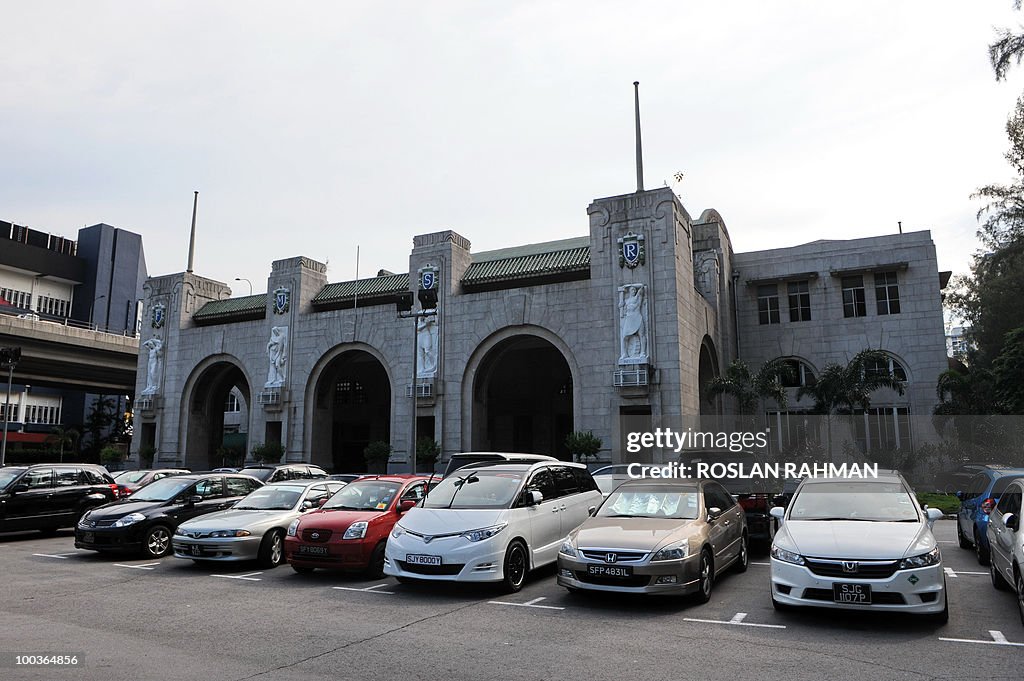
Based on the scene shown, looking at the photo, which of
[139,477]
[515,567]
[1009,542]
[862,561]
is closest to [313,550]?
[515,567]

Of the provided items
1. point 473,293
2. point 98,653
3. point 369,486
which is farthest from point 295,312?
point 98,653

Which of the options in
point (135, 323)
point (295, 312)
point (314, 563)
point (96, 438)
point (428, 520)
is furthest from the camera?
point (135, 323)

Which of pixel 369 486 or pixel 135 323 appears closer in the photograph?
pixel 369 486

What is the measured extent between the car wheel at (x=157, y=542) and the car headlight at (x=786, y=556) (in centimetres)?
1136

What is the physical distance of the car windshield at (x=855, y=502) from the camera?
28.4 feet

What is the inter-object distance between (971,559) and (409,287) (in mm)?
24969

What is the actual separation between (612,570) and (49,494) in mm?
15011

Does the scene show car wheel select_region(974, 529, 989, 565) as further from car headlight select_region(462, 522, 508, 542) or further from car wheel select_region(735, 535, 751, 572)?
car headlight select_region(462, 522, 508, 542)

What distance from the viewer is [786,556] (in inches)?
310

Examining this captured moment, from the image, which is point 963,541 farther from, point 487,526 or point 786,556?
point 487,526

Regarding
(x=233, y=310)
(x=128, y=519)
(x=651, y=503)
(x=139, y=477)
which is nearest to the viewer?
(x=651, y=503)

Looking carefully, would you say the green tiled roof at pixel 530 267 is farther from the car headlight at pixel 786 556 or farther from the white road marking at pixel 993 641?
the white road marking at pixel 993 641

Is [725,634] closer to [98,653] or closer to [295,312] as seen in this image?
[98,653]

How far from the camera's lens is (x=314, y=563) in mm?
11016
